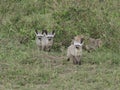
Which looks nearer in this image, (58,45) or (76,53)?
(76,53)

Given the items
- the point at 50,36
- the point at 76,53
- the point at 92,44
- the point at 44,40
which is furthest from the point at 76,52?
the point at 44,40

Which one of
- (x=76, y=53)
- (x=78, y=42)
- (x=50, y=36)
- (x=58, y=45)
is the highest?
(x=50, y=36)

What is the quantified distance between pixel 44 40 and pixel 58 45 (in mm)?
390

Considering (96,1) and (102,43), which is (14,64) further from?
(96,1)

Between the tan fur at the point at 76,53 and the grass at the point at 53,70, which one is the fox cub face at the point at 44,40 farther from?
the tan fur at the point at 76,53

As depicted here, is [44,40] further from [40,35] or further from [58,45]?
[58,45]

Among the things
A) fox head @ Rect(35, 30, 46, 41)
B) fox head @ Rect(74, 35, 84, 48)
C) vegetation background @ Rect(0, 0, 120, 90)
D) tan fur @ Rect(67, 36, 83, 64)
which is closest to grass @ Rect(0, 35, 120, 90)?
vegetation background @ Rect(0, 0, 120, 90)

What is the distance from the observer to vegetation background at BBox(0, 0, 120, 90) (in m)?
8.44

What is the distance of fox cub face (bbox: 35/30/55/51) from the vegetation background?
160mm

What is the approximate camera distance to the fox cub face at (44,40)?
35.8 ft

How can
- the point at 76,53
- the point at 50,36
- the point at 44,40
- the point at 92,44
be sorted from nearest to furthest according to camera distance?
the point at 76,53 → the point at 92,44 → the point at 50,36 → the point at 44,40

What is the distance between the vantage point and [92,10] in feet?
39.0

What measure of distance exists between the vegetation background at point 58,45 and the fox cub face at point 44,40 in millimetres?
160

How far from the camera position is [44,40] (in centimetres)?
1112
